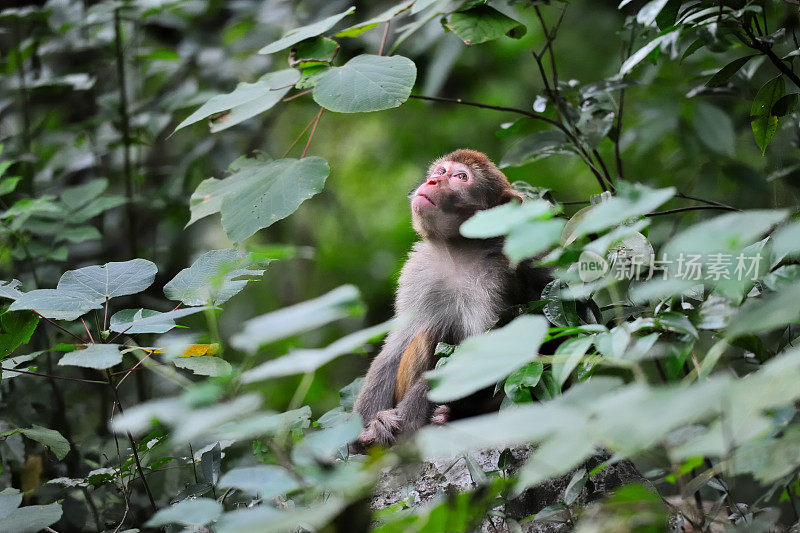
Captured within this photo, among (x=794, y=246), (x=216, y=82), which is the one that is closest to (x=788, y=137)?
(x=794, y=246)

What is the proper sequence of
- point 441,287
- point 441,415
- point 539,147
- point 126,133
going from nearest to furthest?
point 441,415, point 539,147, point 441,287, point 126,133

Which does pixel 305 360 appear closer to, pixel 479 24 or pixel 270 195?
pixel 270 195

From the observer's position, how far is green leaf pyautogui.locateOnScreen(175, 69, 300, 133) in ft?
9.01

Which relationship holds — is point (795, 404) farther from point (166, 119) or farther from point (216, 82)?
point (216, 82)

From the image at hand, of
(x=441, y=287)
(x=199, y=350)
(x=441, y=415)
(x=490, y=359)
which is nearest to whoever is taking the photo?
(x=490, y=359)

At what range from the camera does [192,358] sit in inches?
96.0

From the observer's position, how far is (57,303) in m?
2.29

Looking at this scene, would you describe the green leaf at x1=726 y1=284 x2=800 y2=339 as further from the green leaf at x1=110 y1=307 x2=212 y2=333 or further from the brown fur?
the brown fur

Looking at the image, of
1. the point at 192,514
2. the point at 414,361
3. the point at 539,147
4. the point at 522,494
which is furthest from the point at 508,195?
the point at 192,514

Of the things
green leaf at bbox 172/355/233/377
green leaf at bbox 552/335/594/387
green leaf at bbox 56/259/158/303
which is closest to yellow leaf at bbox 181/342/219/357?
green leaf at bbox 172/355/233/377

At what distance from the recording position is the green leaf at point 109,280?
238 cm

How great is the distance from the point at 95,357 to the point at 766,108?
261 centimetres

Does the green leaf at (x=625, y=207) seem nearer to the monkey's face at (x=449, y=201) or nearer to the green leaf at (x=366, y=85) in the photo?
the green leaf at (x=366, y=85)

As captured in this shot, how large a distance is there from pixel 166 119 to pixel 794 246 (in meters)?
4.65
